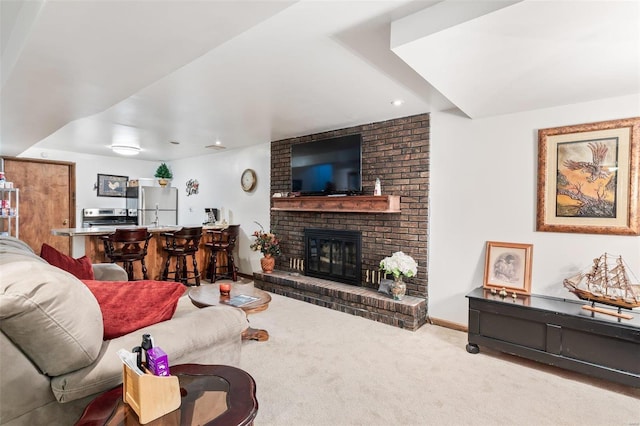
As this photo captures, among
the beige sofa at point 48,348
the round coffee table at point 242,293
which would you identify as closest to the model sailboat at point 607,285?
the round coffee table at point 242,293

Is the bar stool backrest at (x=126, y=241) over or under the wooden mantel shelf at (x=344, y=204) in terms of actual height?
under

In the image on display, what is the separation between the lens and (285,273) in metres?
4.88

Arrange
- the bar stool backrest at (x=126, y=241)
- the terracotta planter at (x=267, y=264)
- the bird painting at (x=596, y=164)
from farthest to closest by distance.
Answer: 1. the terracotta planter at (x=267, y=264)
2. the bar stool backrest at (x=126, y=241)
3. the bird painting at (x=596, y=164)

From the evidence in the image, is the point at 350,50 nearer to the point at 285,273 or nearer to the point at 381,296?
the point at 381,296

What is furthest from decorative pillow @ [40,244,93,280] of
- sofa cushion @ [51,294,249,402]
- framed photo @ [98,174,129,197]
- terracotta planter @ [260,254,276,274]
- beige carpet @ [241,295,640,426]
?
framed photo @ [98,174,129,197]

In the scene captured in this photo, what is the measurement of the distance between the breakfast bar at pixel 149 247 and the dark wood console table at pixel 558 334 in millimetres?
4130

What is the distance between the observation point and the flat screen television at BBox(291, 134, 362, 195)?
408 centimetres

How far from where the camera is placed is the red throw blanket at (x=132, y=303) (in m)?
1.50


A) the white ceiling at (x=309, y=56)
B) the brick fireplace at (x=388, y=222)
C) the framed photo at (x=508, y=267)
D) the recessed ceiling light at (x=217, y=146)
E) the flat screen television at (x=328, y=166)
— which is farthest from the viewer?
the recessed ceiling light at (x=217, y=146)

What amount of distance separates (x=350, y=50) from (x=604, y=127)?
223 centimetres

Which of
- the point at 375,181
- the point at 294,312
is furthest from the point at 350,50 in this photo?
the point at 294,312

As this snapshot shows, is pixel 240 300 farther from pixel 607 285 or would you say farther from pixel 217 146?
pixel 217 146

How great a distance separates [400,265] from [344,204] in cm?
106

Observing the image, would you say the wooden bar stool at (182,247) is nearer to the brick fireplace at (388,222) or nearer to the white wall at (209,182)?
the white wall at (209,182)
